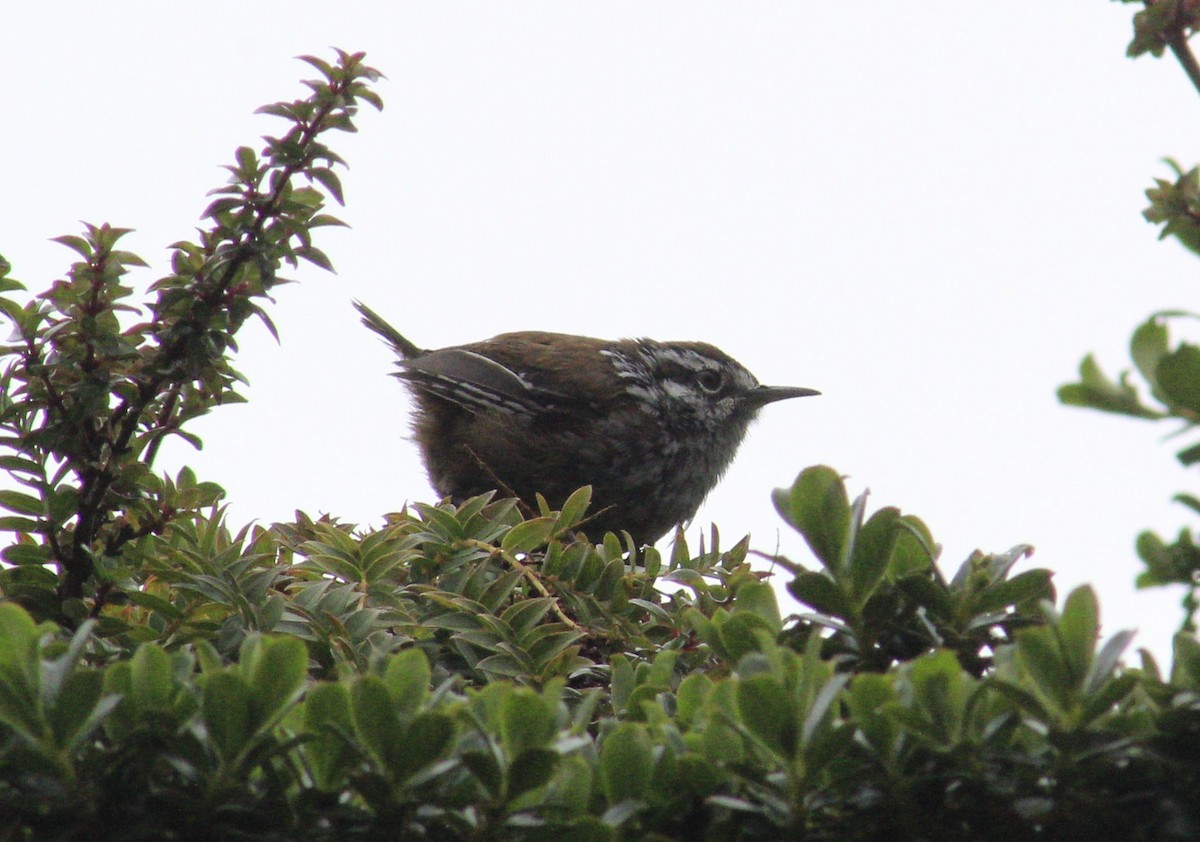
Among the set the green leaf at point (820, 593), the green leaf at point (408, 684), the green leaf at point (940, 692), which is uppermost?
the green leaf at point (820, 593)

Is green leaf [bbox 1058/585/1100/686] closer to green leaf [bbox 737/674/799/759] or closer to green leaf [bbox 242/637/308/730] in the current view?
green leaf [bbox 737/674/799/759]

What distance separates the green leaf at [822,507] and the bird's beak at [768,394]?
17.3 ft

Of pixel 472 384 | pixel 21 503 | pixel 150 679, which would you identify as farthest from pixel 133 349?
pixel 472 384

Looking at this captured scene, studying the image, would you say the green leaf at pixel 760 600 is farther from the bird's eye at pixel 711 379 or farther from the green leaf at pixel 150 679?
the bird's eye at pixel 711 379

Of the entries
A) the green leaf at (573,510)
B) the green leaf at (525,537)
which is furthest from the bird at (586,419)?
the green leaf at (525,537)

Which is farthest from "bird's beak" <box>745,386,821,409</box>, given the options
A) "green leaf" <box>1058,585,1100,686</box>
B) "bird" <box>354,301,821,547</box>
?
"green leaf" <box>1058,585,1100,686</box>

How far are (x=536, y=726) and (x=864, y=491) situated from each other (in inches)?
21.9

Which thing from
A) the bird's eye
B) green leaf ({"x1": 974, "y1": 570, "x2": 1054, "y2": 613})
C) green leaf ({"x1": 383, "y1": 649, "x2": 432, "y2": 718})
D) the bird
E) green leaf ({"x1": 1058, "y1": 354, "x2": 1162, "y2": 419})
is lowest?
green leaf ({"x1": 383, "y1": 649, "x2": 432, "y2": 718})

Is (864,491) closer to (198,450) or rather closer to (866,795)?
(866,795)

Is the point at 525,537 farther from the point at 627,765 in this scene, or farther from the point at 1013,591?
the point at 627,765

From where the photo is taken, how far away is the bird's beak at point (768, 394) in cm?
680

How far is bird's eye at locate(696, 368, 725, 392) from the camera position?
264 inches

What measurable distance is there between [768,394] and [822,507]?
17.5 feet

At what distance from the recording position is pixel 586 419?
Result: 19.6 ft
